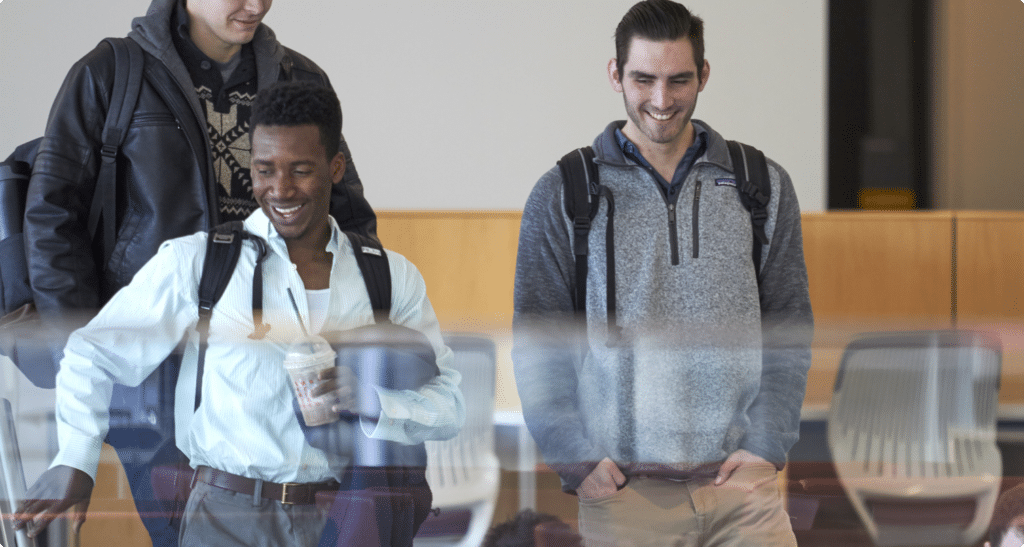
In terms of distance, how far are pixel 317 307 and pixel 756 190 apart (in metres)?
0.53

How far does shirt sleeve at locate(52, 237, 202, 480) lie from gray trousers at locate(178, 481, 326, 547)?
0.42 ft

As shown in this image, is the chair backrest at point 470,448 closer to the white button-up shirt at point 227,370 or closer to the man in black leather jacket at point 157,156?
the white button-up shirt at point 227,370

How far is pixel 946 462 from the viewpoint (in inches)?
38.3

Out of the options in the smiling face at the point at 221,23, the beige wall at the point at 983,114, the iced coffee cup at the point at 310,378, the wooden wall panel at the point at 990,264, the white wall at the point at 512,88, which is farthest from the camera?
the beige wall at the point at 983,114

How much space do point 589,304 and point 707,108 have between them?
139 cm

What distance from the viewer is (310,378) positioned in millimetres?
879

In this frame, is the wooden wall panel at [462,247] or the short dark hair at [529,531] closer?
the short dark hair at [529,531]

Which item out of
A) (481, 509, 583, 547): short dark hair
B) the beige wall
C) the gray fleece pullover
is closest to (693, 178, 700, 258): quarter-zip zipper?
the gray fleece pullover

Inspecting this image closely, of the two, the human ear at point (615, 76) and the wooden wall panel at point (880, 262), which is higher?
the human ear at point (615, 76)

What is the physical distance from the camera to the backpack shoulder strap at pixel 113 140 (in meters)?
1.04

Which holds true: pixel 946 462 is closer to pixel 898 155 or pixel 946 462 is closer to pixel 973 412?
pixel 973 412

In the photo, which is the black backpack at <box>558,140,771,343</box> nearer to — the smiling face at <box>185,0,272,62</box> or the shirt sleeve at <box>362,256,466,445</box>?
the shirt sleeve at <box>362,256,466,445</box>

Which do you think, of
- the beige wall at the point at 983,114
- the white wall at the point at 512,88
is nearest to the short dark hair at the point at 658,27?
the white wall at the point at 512,88

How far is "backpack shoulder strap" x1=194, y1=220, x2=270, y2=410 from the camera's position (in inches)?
35.4
